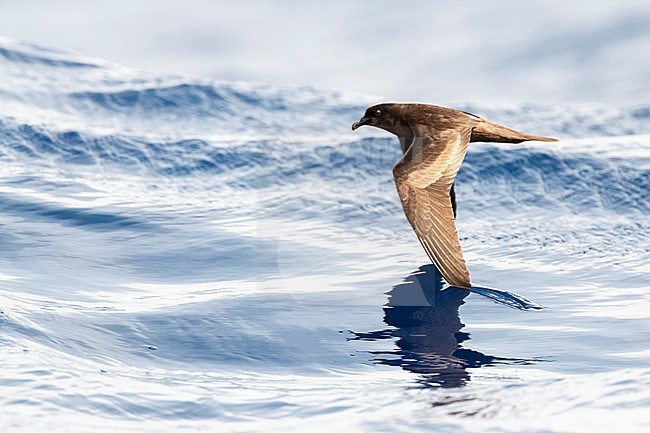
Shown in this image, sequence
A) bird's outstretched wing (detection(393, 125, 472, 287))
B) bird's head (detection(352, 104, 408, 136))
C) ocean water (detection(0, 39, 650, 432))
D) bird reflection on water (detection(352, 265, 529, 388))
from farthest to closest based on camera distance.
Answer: bird's head (detection(352, 104, 408, 136)), bird's outstretched wing (detection(393, 125, 472, 287)), bird reflection on water (detection(352, 265, 529, 388)), ocean water (detection(0, 39, 650, 432))

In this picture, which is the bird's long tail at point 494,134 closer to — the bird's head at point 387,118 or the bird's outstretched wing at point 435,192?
the bird's outstretched wing at point 435,192

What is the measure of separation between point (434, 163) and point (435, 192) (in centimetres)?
34

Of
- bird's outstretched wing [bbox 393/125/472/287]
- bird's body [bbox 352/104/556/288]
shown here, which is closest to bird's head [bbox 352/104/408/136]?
bird's body [bbox 352/104/556/288]

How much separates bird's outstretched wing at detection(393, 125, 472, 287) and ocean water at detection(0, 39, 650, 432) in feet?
1.66

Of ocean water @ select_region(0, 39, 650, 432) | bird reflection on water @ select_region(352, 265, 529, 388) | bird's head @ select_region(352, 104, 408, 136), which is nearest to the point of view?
ocean water @ select_region(0, 39, 650, 432)

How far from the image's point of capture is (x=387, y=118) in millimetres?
7957

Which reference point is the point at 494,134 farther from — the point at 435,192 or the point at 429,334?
the point at 429,334

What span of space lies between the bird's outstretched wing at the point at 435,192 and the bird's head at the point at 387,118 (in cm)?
41

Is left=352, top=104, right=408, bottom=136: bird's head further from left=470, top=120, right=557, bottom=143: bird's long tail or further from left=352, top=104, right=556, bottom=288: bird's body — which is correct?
left=470, top=120, right=557, bottom=143: bird's long tail

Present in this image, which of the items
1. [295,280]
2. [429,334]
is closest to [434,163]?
[429,334]

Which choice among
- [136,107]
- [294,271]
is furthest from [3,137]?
[294,271]

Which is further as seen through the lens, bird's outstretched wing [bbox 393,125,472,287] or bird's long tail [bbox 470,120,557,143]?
bird's long tail [bbox 470,120,557,143]

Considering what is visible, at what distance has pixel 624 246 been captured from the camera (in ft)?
28.9

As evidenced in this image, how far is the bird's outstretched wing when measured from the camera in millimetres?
6238
